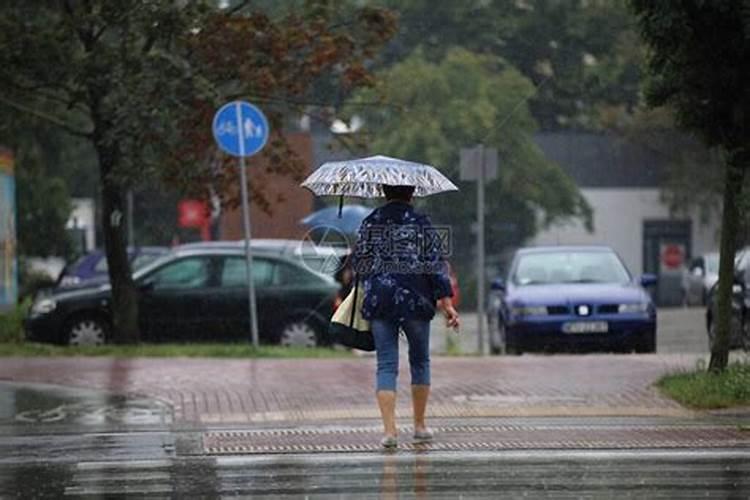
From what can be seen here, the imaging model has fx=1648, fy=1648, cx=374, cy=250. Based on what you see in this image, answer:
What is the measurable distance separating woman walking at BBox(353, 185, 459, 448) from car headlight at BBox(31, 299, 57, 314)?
40.9 feet

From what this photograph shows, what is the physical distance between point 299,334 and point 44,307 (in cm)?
→ 352

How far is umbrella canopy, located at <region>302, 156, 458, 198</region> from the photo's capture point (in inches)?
419

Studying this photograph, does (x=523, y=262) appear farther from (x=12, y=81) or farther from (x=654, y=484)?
(x=654, y=484)

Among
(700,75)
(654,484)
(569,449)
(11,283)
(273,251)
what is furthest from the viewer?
(11,283)

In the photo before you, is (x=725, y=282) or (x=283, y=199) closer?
(x=725, y=282)

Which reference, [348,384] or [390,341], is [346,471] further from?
[348,384]

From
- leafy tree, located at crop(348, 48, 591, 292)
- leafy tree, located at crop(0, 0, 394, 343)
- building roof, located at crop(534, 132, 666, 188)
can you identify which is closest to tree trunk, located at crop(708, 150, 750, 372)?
leafy tree, located at crop(0, 0, 394, 343)

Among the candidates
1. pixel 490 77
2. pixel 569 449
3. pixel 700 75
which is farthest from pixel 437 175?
pixel 490 77

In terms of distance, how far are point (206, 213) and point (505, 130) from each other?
21.4 feet

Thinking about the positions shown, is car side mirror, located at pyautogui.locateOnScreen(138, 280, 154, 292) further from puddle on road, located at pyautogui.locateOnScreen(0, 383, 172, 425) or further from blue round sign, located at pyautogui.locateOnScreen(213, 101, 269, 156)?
puddle on road, located at pyautogui.locateOnScreen(0, 383, 172, 425)

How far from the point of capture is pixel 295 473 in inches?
373

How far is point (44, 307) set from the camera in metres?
22.5

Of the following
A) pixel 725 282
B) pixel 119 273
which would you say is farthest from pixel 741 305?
pixel 119 273

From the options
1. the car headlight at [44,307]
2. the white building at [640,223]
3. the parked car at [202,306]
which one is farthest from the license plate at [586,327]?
the white building at [640,223]
